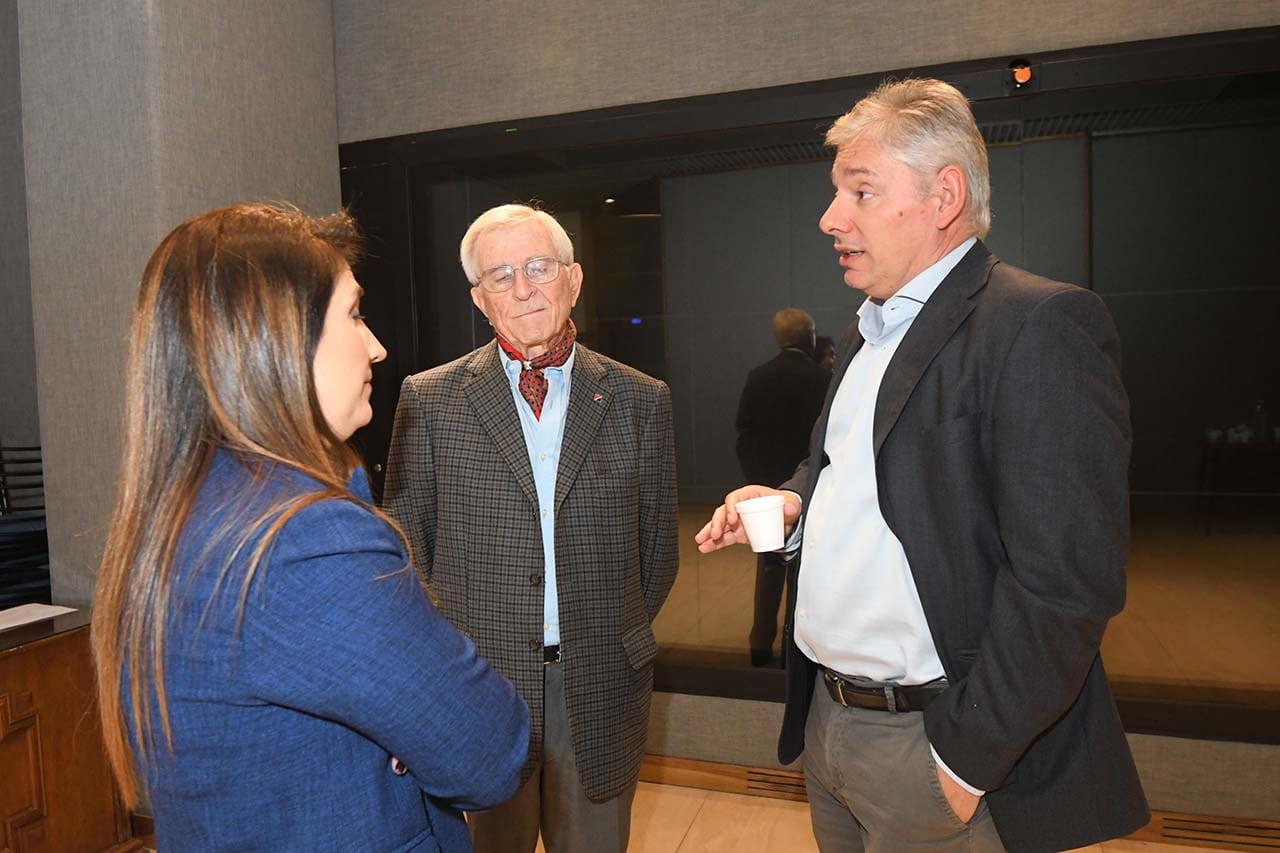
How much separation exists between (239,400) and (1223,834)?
3172mm

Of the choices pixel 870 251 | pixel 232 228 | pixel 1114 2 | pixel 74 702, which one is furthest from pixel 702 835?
pixel 1114 2

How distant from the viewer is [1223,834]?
2.79 metres

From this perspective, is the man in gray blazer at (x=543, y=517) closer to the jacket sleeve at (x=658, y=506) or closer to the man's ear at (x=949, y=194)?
the jacket sleeve at (x=658, y=506)

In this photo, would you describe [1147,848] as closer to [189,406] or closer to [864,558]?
[864,558]

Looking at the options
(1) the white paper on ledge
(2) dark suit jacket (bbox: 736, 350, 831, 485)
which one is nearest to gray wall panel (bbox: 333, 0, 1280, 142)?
(2) dark suit jacket (bbox: 736, 350, 831, 485)

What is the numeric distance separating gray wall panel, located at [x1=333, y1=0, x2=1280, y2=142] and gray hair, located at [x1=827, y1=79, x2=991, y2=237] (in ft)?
5.23

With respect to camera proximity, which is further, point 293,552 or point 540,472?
point 540,472

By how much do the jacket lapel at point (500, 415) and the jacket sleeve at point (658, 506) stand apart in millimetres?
307

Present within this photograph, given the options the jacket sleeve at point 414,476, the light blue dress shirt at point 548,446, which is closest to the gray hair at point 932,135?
the light blue dress shirt at point 548,446

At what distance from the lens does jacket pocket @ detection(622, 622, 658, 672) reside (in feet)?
6.65

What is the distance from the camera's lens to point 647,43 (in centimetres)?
322

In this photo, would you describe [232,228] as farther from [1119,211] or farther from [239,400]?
[1119,211]

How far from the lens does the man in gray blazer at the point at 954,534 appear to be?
4.13 feet

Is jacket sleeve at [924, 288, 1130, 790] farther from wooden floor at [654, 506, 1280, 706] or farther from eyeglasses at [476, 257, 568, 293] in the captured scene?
wooden floor at [654, 506, 1280, 706]
